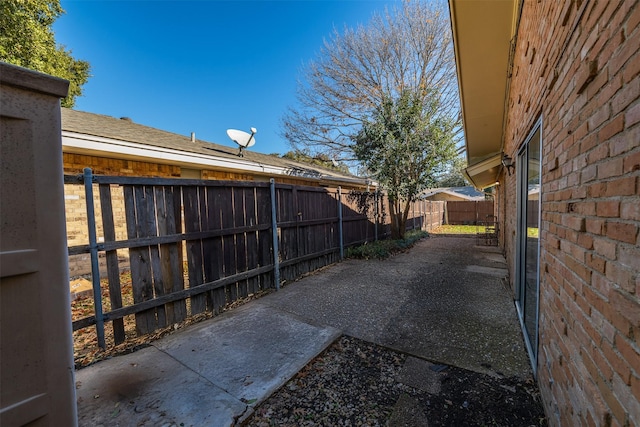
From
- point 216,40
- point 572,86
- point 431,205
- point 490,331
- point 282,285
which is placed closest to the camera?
point 572,86

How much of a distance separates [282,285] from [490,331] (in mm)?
3438

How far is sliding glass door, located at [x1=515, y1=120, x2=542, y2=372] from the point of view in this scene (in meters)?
2.50

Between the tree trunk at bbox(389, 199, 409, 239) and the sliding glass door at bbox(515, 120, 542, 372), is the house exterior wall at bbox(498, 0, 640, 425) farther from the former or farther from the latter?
the tree trunk at bbox(389, 199, 409, 239)

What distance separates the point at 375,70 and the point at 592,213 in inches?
480

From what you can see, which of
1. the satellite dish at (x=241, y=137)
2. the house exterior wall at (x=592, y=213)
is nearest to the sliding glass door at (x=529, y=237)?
the house exterior wall at (x=592, y=213)

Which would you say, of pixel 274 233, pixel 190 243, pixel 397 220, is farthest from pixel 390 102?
pixel 190 243

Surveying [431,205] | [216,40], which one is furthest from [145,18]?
[431,205]

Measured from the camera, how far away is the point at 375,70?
11562 mm

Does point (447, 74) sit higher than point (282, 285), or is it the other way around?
point (447, 74)

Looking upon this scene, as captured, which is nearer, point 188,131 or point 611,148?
point 611,148

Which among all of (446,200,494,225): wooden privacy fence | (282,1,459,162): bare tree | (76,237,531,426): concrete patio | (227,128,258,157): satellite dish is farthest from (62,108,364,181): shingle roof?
(446,200,494,225): wooden privacy fence

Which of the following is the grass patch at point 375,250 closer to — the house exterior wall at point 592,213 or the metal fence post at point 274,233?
the metal fence post at point 274,233

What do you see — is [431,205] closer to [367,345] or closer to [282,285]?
[282,285]

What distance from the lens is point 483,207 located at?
1878 centimetres
